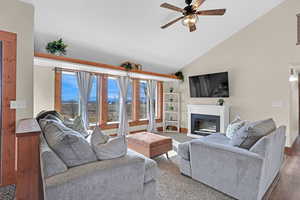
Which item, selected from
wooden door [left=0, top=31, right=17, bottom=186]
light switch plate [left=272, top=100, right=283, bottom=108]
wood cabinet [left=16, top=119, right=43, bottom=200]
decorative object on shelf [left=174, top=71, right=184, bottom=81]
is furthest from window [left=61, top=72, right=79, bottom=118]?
light switch plate [left=272, top=100, right=283, bottom=108]

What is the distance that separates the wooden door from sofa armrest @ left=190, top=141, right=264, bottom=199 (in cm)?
268

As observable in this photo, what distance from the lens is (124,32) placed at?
3.57m

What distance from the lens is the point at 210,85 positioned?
4.93m

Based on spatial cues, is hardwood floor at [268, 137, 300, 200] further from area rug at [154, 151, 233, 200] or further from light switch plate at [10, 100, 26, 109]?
light switch plate at [10, 100, 26, 109]

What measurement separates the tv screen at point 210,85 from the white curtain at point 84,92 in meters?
3.32

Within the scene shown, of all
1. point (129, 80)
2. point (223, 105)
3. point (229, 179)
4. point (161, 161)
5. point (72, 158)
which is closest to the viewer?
→ point (72, 158)

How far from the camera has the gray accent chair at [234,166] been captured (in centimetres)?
175

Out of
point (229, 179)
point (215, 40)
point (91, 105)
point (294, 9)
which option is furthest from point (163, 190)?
point (294, 9)

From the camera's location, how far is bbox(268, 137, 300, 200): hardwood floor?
80.5 inches

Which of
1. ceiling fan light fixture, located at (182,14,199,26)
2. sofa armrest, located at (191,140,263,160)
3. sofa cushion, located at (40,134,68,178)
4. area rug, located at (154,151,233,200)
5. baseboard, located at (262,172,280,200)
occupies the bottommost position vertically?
baseboard, located at (262,172,280,200)

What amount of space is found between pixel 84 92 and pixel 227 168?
3.51 meters

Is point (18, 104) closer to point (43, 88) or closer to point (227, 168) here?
point (43, 88)

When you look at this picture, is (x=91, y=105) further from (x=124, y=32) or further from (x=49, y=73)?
(x=124, y=32)

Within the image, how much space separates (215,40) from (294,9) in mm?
1769
